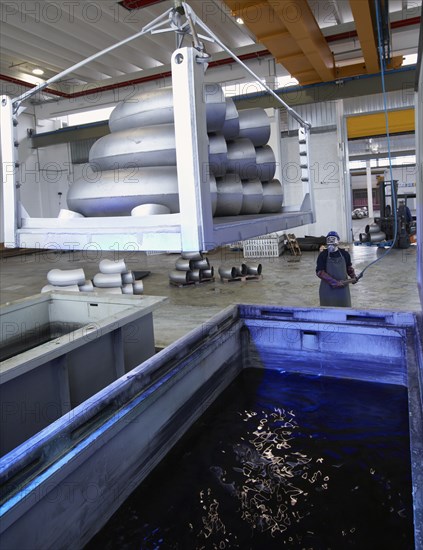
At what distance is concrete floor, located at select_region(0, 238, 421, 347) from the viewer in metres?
5.16

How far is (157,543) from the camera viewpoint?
1985 mm

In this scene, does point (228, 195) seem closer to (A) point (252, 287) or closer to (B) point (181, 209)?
(B) point (181, 209)

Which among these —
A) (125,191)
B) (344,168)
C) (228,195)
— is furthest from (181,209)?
(344,168)

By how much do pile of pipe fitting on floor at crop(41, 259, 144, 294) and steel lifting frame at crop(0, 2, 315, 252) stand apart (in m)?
4.22

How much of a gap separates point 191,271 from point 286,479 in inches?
199

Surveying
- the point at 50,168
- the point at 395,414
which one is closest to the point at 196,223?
the point at 395,414

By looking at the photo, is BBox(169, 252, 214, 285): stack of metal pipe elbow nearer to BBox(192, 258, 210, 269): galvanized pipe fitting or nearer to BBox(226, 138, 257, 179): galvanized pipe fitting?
BBox(192, 258, 210, 269): galvanized pipe fitting

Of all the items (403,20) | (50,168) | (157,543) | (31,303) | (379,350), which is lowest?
(157,543)

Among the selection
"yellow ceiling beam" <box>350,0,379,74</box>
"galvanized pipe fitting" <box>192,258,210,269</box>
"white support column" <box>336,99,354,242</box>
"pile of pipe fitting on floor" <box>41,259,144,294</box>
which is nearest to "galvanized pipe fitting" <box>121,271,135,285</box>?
"pile of pipe fitting on floor" <box>41,259,144,294</box>

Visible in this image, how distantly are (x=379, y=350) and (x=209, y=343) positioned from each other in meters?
1.16

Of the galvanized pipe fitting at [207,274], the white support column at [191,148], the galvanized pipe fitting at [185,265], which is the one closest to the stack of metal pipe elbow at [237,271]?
the galvanized pipe fitting at [207,274]

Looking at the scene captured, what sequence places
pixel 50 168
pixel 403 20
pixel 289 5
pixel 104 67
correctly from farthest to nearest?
pixel 50 168 < pixel 104 67 < pixel 403 20 < pixel 289 5

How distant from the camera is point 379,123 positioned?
10336 millimetres

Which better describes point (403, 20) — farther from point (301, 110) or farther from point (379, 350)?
point (379, 350)
